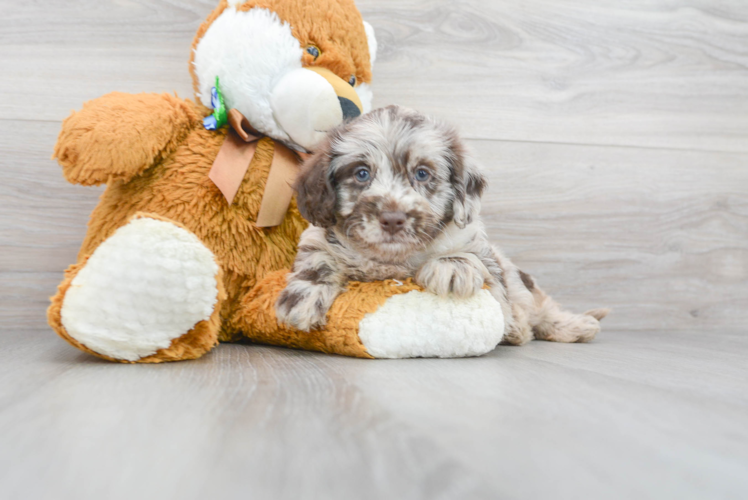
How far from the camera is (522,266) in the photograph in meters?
2.20

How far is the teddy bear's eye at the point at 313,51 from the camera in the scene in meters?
1.55

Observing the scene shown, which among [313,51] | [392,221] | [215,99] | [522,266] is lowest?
[522,266]

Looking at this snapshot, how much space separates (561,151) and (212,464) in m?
A: 1.93

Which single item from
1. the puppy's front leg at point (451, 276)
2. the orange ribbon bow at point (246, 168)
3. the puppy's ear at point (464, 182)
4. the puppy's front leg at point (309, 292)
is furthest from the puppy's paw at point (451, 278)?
the orange ribbon bow at point (246, 168)

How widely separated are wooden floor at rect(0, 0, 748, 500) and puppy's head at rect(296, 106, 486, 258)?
1.02 feet

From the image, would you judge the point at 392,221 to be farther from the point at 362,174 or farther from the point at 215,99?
the point at 215,99

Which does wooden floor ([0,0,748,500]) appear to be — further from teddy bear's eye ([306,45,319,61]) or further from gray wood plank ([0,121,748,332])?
teddy bear's eye ([306,45,319,61])

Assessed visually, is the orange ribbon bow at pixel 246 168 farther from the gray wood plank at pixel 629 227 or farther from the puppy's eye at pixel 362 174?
the gray wood plank at pixel 629 227

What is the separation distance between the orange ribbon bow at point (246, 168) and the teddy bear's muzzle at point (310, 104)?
3.4 inches

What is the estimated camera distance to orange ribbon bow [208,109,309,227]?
1.49 meters

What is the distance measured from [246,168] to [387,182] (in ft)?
1.47

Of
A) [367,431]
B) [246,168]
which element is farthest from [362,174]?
[367,431]

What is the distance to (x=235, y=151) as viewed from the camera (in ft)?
5.04

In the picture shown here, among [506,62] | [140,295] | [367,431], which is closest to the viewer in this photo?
[367,431]
